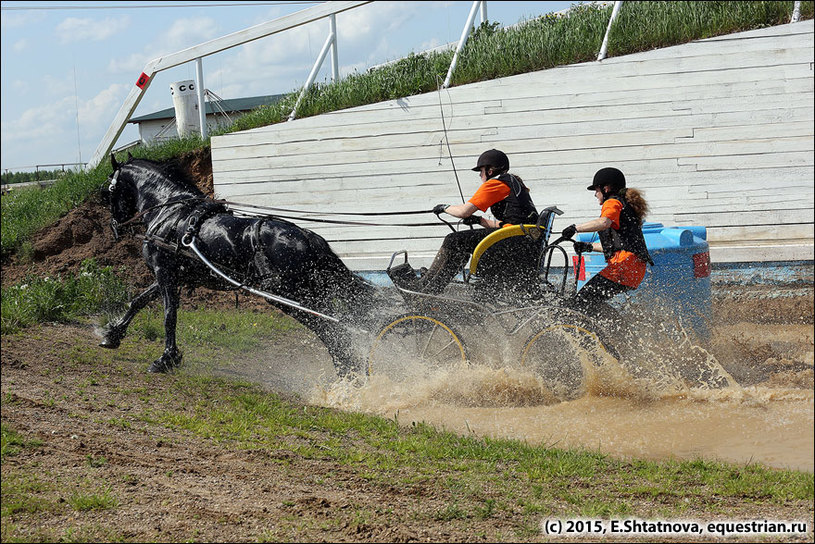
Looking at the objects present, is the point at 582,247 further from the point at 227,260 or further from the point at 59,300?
the point at 59,300

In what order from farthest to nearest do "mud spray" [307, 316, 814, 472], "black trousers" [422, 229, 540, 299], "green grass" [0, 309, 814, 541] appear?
"black trousers" [422, 229, 540, 299] < "mud spray" [307, 316, 814, 472] < "green grass" [0, 309, 814, 541]

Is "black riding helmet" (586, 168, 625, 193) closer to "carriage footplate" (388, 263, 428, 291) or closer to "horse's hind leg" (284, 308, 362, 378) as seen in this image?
"carriage footplate" (388, 263, 428, 291)

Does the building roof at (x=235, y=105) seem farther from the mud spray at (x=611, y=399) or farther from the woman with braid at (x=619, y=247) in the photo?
the woman with braid at (x=619, y=247)

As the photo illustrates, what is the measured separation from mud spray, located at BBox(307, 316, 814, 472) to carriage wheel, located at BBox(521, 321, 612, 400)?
0.08ft

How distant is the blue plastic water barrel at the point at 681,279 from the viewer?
6194 millimetres

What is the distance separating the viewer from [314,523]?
3330mm

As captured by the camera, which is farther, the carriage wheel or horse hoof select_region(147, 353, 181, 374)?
horse hoof select_region(147, 353, 181, 374)

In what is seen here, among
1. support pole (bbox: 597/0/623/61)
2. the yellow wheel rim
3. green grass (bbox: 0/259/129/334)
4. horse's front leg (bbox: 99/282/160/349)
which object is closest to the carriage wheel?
the yellow wheel rim

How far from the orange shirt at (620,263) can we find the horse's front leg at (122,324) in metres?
3.97

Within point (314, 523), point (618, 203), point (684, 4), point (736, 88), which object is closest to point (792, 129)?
point (736, 88)

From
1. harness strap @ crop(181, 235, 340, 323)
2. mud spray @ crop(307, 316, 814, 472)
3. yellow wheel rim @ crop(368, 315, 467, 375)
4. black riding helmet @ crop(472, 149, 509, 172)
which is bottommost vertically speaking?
mud spray @ crop(307, 316, 814, 472)

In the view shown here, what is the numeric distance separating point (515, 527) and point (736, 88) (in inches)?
238

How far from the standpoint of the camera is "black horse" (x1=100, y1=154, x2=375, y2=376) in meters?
6.04

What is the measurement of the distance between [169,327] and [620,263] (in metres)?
3.84
